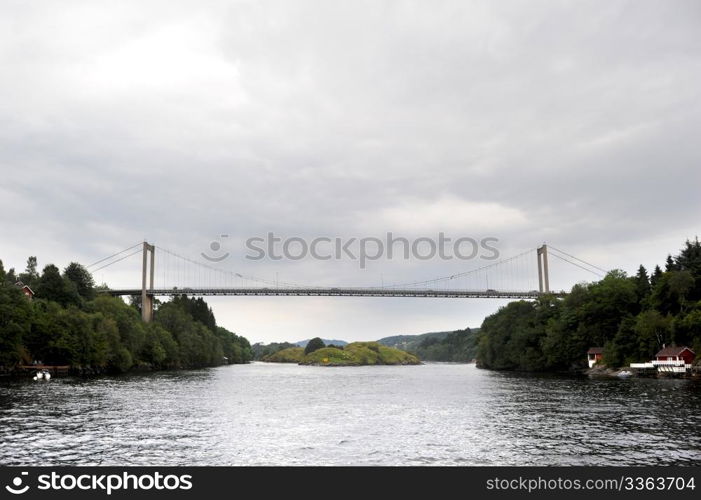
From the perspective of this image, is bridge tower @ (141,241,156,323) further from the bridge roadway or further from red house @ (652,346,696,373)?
red house @ (652,346,696,373)

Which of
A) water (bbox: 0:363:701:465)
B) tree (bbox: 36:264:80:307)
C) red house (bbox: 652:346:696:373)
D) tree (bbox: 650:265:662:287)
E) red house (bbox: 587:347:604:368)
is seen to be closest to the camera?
water (bbox: 0:363:701:465)

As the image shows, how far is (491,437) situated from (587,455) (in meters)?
6.06

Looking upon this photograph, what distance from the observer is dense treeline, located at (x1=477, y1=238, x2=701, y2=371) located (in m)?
92.5

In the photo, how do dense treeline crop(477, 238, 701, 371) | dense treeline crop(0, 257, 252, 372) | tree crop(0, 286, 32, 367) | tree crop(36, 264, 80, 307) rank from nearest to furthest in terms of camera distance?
tree crop(0, 286, 32, 367)
dense treeline crop(0, 257, 252, 372)
dense treeline crop(477, 238, 701, 371)
tree crop(36, 264, 80, 307)

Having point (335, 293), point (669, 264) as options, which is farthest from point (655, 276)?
point (335, 293)

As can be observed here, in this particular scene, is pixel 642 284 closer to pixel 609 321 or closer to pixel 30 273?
pixel 609 321

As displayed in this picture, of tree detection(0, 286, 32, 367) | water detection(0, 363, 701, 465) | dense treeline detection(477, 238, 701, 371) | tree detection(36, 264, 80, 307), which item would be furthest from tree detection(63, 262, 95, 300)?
dense treeline detection(477, 238, 701, 371)

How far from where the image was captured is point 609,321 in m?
112

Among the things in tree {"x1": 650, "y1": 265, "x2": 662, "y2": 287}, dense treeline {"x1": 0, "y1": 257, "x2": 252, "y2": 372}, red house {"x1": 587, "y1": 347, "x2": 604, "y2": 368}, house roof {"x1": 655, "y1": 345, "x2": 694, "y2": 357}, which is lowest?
red house {"x1": 587, "y1": 347, "x2": 604, "y2": 368}

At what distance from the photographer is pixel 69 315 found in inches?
3775

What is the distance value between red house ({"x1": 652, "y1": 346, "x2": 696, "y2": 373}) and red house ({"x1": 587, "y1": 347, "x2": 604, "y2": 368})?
17924 mm

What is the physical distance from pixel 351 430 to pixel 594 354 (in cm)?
8917

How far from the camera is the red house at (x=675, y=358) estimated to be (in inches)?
3406
